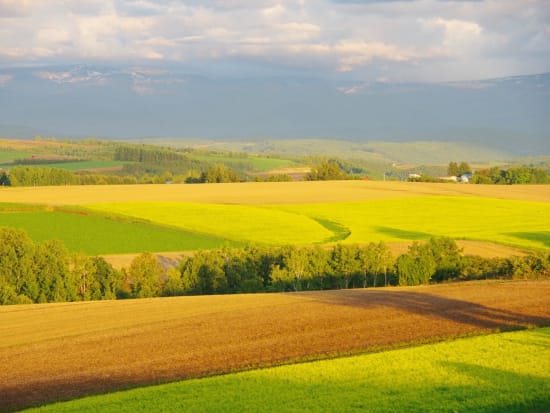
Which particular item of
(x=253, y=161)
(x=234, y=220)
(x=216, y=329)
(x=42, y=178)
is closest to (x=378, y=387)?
(x=216, y=329)

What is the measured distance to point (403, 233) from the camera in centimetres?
6569

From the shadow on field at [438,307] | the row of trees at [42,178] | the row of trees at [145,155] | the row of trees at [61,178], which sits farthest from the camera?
the row of trees at [145,155]

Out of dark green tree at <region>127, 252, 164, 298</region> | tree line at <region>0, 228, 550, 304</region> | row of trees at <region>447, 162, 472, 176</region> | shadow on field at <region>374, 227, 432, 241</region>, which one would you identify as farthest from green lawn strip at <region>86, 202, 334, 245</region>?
row of trees at <region>447, 162, 472, 176</region>

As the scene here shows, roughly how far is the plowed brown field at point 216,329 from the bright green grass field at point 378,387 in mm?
1870

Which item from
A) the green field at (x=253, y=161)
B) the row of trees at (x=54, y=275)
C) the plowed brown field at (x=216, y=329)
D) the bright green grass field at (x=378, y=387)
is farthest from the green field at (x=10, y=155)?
the bright green grass field at (x=378, y=387)

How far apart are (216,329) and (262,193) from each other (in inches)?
2778

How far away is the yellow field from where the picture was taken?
8938cm

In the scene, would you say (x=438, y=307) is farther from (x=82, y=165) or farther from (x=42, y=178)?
(x=82, y=165)

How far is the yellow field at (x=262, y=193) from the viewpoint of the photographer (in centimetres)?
8938

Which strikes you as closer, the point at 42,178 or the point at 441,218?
the point at 441,218

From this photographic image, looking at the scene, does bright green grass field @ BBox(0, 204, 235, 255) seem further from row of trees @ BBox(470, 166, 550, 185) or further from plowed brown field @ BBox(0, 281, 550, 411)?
row of trees @ BBox(470, 166, 550, 185)

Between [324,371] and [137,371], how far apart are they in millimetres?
5101

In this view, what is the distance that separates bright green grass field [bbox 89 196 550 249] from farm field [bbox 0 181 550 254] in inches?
3.2

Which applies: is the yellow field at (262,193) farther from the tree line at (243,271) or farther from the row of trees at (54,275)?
the tree line at (243,271)
